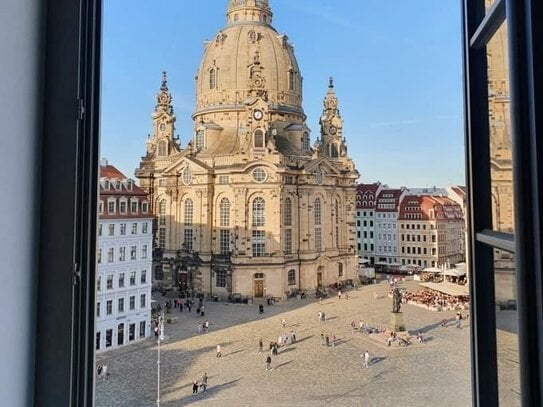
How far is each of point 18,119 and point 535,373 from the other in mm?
493

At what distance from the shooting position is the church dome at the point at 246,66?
345 inches

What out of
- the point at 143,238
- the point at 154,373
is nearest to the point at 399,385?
the point at 154,373

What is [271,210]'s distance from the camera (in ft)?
26.2

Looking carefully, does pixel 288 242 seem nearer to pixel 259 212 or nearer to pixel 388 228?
pixel 259 212

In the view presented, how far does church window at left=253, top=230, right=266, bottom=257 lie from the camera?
25.4 feet

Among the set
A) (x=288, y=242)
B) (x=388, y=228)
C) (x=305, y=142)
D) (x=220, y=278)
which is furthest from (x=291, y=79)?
(x=388, y=228)

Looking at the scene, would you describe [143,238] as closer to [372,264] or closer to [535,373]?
[535,373]

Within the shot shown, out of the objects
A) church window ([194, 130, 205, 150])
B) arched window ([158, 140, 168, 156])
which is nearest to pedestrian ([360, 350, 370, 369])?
arched window ([158, 140, 168, 156])

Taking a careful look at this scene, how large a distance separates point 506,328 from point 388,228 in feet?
15.1

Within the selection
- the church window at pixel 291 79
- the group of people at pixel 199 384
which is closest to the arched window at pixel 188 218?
the church window at pixel 291 79

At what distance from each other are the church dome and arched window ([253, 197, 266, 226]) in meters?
2.13

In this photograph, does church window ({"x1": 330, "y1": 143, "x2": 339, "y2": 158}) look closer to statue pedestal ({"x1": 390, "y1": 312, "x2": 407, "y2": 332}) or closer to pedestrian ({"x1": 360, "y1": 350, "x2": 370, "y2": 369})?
statue pedestal ({"x1": 390, "y1": 312, "x2": 407, "y2": 332})

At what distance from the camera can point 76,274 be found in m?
0.47

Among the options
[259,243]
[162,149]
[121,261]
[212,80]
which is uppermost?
[212,80]
